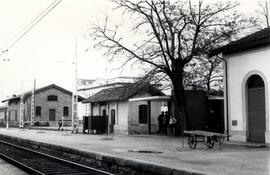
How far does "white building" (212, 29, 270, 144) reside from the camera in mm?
17438

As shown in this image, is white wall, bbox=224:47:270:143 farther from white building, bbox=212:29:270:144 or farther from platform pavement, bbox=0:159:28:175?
platform pavement, bbox=0:159:28:175

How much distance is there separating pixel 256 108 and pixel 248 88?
108cm

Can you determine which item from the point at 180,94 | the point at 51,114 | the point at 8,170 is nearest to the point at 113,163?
the point at 8,170

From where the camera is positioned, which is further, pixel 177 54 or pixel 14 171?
pixel 177 54

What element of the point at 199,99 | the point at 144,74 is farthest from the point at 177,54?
the point at 199,99

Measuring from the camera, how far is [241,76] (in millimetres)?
18875

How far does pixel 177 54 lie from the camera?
24.8 meters

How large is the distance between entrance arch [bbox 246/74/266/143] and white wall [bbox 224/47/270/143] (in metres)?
0.23

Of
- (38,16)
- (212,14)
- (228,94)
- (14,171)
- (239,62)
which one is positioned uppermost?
(212,14)

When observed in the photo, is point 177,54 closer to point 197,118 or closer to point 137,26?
point 137,26

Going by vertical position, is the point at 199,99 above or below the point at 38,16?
below

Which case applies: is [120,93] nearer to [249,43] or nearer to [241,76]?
[241,76]

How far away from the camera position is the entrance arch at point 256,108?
699 inches

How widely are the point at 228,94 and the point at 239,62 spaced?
5.50 ft
